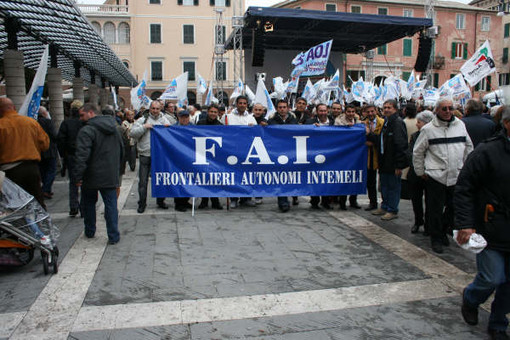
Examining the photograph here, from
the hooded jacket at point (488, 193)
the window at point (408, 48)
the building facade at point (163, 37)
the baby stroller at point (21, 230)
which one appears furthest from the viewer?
the building facade at point (163, 37)

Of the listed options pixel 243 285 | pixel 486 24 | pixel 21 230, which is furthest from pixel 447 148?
pixel 486 24

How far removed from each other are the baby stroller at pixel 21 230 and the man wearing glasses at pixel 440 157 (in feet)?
14.0

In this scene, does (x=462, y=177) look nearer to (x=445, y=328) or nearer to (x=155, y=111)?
(x=445, y=328)

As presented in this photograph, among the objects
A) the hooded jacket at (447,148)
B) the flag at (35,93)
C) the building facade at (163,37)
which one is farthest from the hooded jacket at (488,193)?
the building facade at (163,37)

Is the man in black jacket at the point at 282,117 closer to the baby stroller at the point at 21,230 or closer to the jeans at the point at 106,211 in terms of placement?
the jeans at the point at 106,211

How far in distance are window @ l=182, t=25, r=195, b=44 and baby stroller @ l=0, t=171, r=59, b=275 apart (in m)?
47.5

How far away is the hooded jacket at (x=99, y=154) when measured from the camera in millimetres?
5385

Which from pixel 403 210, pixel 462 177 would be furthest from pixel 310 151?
pixel 462 177

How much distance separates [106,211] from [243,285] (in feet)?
7.40

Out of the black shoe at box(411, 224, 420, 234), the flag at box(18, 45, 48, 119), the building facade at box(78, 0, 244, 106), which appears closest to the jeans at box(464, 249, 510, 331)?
the black shoe at box(411, 224, 420, 234)

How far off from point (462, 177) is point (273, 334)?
1827mm

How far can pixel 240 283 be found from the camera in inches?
168

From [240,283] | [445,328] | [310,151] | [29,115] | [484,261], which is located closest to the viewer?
[484,261]

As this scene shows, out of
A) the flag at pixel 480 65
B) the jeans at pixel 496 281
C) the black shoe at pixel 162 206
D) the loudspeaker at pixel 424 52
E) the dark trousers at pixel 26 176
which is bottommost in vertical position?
the black shoe at pixel 162 206
